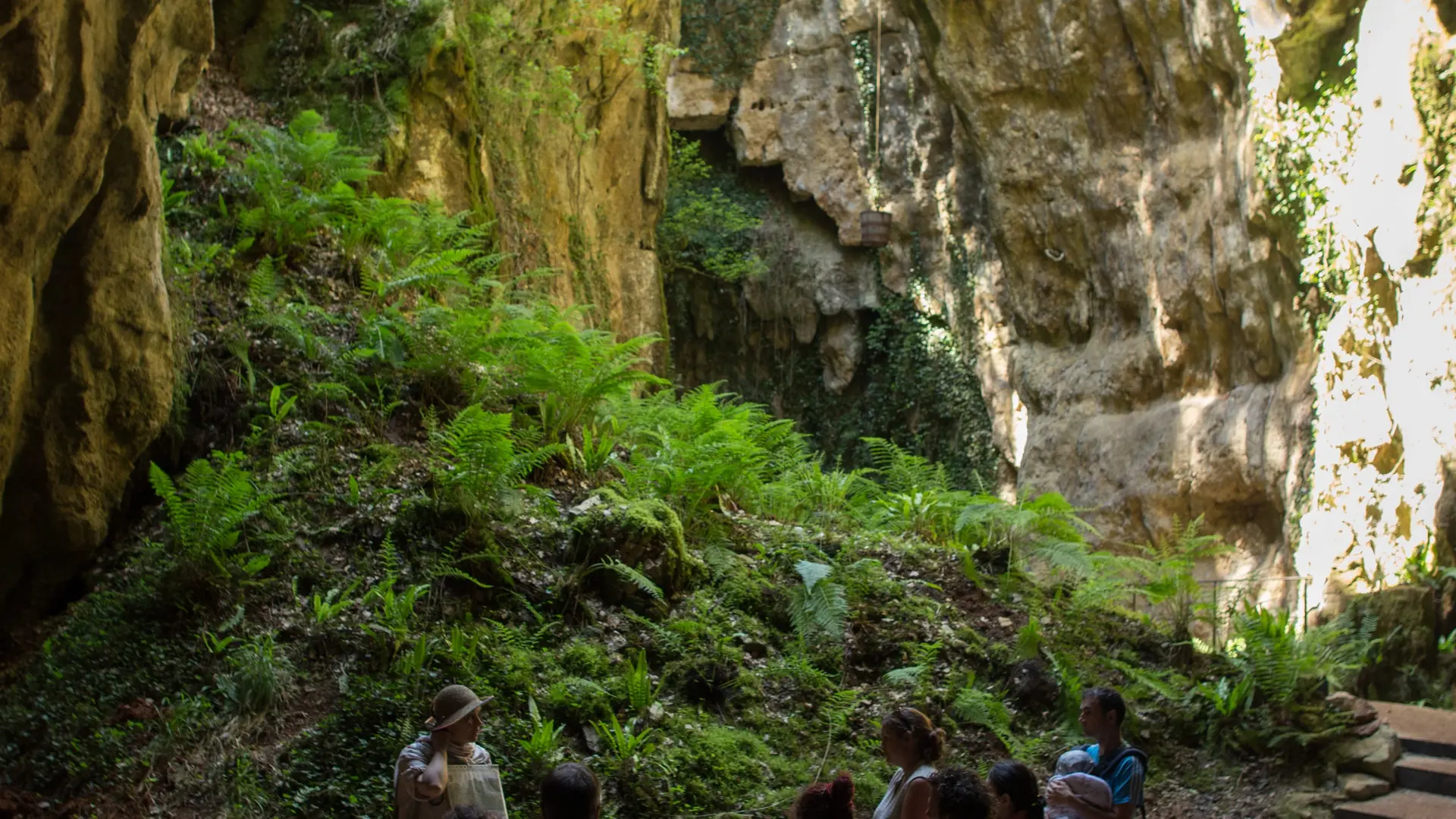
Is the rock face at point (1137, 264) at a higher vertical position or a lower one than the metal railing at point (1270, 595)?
higher

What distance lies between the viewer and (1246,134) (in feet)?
42.2

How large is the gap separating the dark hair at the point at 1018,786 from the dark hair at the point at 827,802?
48cm

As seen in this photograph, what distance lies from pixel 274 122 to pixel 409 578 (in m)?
5.56

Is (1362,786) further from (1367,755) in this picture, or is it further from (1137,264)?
(1137,264)

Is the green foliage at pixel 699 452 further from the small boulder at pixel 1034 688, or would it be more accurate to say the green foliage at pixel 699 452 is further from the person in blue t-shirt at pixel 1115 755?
the person in blue t-shirt at pixel 1115 755

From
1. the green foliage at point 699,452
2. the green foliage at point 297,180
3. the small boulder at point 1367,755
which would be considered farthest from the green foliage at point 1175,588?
the green foliage at point 297,180

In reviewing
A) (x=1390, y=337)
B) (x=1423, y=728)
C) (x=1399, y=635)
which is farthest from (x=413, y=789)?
(x=1390, y=337)

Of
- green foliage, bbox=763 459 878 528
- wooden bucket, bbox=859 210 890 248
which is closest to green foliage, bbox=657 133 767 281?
wooden bucket, bbox=859 210 890 248

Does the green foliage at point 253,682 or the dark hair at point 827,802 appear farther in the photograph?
the green foliage at point 253,682

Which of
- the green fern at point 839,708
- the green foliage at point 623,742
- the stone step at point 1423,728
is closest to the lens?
the green foliage at point 623,742

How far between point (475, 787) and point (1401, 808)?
514 centimetres

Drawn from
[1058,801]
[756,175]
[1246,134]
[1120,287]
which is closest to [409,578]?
[1058,801]

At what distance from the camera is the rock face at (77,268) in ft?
12.7

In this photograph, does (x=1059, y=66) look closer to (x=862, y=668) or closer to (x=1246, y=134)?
(x=1246, y=134)
